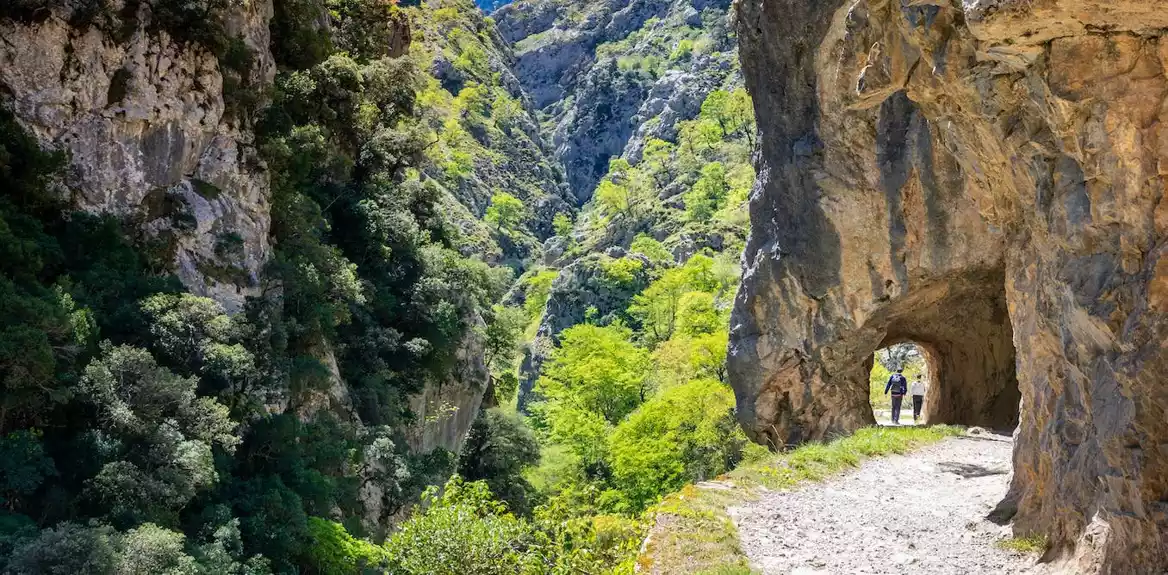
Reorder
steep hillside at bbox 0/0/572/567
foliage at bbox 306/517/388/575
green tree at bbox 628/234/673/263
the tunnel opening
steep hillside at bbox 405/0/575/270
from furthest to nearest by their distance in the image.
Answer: steep hillside at bbox 405/0/575/270 → green tree at bbox 628/234/673/263 → the tunnel opening → foliage at bbox 306/517/388/575 → steep hillside at bbox 0/0/572/567

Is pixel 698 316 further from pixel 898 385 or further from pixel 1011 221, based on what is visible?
pixel 1011 221

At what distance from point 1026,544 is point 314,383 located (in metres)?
19.0

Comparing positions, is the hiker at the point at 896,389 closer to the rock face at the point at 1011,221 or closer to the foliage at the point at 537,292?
the rock face at the point at 1011,221

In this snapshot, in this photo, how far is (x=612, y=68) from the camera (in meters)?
127

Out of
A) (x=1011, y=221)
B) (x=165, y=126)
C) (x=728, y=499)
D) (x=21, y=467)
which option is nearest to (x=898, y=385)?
(x=728, y=499)

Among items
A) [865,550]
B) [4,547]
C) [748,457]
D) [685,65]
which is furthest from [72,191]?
[685,65]

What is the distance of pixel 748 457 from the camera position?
22266mm

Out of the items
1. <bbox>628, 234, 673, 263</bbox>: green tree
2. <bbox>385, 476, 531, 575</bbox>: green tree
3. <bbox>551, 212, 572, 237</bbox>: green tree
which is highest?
<bbox>551, 212, 572, 237</bbox>: green tree

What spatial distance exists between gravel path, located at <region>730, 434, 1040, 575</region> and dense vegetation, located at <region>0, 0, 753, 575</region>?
84.7 inches

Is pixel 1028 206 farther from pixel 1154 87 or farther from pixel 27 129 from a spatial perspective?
pixel 27 129

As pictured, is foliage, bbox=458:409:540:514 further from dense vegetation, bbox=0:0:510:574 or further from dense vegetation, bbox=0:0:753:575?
dense vegetation, bbox=0:0:510:574

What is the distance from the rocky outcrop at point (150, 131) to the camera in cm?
2025

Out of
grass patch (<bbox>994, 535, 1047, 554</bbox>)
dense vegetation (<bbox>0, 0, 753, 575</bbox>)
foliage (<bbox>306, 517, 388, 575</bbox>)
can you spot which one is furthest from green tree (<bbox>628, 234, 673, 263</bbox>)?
grass patch (<bbox>994, 535, 1047, 554</bbox>)

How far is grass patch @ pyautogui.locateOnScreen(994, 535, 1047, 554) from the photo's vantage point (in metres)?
9.66
